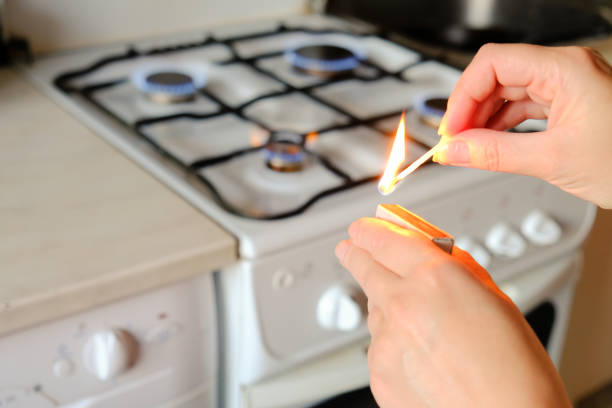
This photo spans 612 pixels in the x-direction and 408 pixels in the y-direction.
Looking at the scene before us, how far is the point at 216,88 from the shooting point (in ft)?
3.33

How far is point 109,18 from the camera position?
3.79 feet

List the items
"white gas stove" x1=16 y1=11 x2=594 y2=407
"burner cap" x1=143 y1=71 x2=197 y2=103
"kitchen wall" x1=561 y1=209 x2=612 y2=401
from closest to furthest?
"white gas stove" x1=16 y1=11 x2=594 y2=407
"burner cap" x1=143 y1=71 x2=197 y2=103
"kitchen wall" x1=561 y1=209 x2=612 y2=401

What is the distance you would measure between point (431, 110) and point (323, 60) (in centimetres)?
21

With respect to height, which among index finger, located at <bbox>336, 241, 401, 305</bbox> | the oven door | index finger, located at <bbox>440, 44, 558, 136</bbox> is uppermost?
index finger, located at <bbox>440, 44, 558, 136</bbox>

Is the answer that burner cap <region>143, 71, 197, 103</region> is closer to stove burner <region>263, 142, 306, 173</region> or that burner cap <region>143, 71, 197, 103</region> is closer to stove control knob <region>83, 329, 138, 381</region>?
stove burner <region>263, 142, 306, 173</region>

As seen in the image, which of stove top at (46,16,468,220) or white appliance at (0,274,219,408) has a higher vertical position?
stove top at (46,16,468,220)

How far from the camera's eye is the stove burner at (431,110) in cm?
92

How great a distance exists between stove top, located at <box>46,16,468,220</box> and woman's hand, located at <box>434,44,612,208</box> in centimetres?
20

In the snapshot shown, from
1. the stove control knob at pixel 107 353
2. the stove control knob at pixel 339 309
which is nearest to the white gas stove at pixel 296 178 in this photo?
the stove control knob at pixel 339 309

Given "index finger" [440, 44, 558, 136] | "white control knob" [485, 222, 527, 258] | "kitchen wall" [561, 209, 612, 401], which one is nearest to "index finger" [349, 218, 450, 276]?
"index finger" [440, 44, 558, 136]

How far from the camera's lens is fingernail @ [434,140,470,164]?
0.54 m

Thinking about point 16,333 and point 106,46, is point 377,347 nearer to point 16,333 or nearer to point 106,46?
point 16,333

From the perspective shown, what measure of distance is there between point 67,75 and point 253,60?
0.28 metres

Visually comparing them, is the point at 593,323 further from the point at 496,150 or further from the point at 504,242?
the point at 496,150
